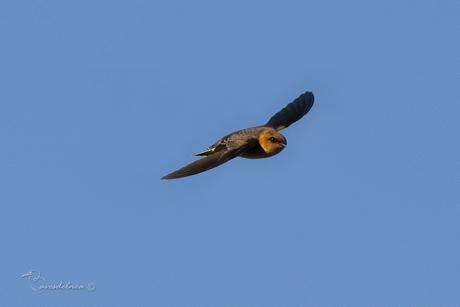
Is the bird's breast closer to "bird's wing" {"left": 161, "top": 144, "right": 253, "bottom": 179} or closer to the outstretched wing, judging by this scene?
"bird's wing" {"left": 161, "top": 144, "right": 253, "bottom": 179}

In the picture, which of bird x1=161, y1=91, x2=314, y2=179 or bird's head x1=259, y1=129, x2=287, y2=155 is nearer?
bird x1=161, y1=91, x2=314, y2=179

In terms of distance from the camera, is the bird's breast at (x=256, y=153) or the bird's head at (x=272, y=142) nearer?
the bird's head at (x=272, y=142)

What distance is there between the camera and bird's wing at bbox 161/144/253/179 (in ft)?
53.0

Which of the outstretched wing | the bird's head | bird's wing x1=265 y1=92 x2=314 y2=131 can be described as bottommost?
the outstretched wing

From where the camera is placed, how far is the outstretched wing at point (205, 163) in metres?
16.1

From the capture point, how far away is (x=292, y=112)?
69.4 feet

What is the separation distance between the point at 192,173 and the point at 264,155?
2.94 meters

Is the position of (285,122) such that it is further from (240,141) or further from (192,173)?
(192,173)

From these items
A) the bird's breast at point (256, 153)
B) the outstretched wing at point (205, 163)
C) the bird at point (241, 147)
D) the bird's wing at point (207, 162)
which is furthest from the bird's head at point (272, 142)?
the outstretched wing at point (205, 163)

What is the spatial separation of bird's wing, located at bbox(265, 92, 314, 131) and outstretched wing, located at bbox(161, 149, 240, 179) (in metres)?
3.37

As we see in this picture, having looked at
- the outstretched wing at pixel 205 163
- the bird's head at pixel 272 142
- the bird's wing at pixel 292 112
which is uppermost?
the bird's wing at pixel 292 112

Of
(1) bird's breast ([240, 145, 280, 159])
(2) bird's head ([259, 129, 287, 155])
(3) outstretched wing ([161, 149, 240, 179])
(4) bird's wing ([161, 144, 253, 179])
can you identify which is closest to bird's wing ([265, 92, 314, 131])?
(1) bird's breast ([240, 145, 280, 159])

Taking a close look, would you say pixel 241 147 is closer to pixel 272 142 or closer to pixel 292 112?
pixel 272 142

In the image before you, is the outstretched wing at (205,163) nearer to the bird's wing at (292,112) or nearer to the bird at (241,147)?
the bird at (241,147)
